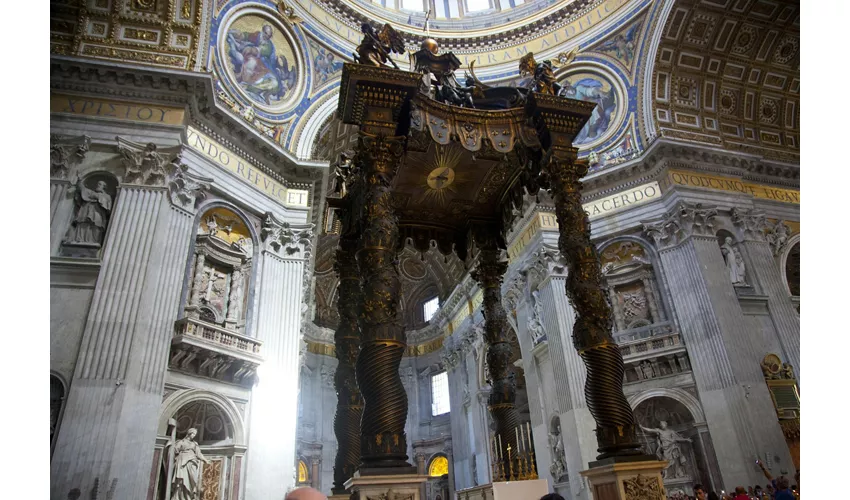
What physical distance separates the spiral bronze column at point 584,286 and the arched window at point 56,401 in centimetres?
797

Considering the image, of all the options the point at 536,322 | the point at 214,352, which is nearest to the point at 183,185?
the point at 214,352

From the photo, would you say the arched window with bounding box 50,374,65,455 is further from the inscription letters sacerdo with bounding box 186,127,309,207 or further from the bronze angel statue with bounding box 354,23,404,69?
the bronze angel statue with bounding box 354,23,404,69

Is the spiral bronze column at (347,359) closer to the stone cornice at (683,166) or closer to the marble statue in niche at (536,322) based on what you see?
the marble statue in niche at (536,322)

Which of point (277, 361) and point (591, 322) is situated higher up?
point (277, 361)

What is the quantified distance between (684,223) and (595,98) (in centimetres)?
524

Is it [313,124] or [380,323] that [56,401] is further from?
[313,124]

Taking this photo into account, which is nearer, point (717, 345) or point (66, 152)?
point (66, 152)

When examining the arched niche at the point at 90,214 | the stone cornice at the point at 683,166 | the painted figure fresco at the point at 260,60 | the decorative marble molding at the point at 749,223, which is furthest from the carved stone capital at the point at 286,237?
the decorative marble molding at the point at 749,223

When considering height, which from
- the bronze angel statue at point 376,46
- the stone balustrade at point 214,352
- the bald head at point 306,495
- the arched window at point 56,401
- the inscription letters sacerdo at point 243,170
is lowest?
Answer: the bald head at point 306,495

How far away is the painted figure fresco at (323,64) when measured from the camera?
15180mm

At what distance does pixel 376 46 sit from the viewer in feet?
19.8

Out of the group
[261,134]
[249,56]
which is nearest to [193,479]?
[261,134]

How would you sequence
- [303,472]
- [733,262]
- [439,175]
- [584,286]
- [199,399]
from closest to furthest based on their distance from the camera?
[584,286] < [439,175] < [199,399] < [733,262] < [303,472]

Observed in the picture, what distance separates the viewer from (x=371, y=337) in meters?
4.85
